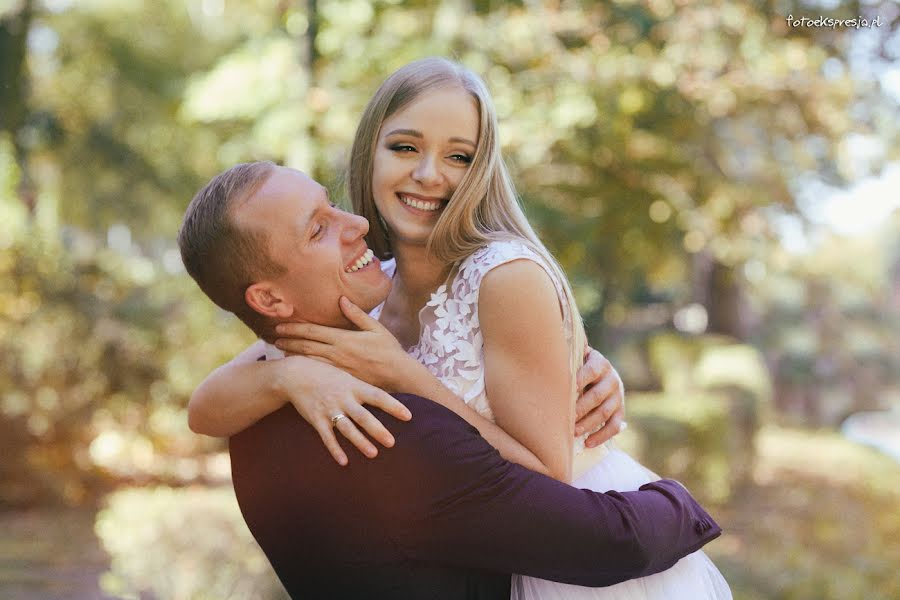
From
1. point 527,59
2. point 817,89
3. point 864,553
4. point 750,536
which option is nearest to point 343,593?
point 527,59

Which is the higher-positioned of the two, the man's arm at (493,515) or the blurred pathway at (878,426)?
the blurred pathway at (878,426)

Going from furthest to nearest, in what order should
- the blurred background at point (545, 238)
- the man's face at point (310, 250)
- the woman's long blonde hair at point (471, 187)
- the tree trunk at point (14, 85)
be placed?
the tree trunk at point (14, 85), the blurred background at point (545, 238), the woman's long blonde hair at point (471, 187), the man's face at point (310, 250)

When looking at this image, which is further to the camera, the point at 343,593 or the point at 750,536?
the point at 750,536

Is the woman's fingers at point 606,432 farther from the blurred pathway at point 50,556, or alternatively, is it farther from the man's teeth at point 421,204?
the blurred pathway at point 50,556

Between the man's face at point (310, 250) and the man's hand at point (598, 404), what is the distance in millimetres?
665

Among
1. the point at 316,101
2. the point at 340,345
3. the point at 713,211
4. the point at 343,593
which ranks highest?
the point at 713,211

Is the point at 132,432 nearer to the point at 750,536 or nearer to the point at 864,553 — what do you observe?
the point at 750,536

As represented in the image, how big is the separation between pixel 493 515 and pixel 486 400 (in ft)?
1.57

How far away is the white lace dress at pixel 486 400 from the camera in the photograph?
2.40 metres

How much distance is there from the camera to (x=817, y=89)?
12695 millimetres

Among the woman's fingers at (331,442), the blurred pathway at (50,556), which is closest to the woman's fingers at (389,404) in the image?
the woman's fingers at (331,442)

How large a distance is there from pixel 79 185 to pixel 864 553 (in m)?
18.3

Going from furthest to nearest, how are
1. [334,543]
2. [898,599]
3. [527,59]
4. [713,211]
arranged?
1. [713,211]
2. [527,59]
3. [898,599]
4. [334,543]

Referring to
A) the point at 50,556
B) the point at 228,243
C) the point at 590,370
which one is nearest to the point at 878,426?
the point at 50,556
